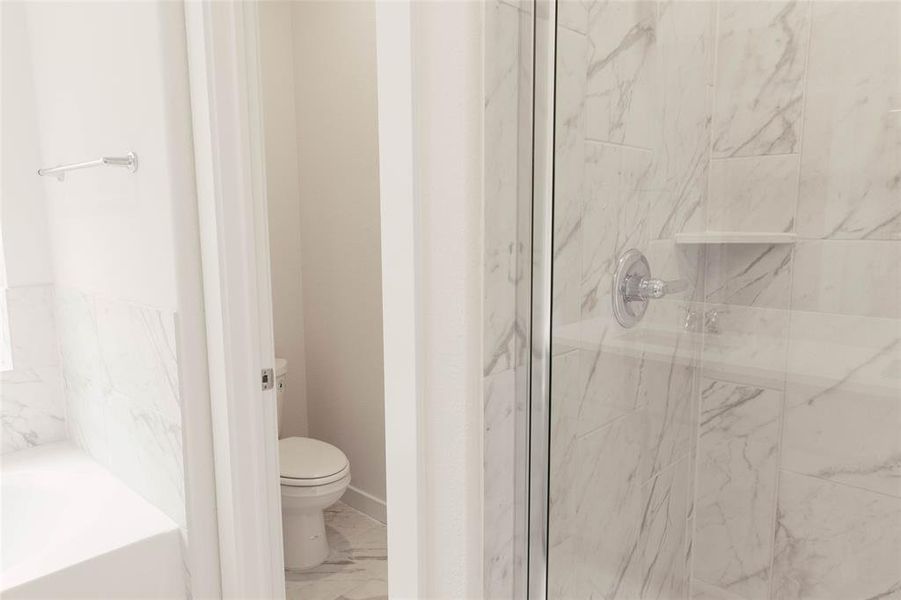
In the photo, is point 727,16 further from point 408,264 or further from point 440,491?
point 440,491

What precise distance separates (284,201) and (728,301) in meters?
2.17

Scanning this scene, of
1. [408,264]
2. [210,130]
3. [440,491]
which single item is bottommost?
[440,491]

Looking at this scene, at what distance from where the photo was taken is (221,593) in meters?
1.66

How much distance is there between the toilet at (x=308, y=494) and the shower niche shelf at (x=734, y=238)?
1.63m

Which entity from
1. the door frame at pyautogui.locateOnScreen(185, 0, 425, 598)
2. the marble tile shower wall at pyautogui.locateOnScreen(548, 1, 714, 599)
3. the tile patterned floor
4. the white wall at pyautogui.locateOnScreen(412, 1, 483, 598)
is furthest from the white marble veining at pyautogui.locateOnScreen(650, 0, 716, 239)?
the tile patterned floor

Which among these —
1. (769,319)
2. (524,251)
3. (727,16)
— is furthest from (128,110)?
(769,319)

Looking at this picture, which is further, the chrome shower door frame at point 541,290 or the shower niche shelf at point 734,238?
the shower niche shelf at point 734,238

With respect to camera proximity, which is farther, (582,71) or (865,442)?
(865,442)

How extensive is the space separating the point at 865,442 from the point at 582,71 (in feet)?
2.62

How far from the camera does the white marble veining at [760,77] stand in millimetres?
1138

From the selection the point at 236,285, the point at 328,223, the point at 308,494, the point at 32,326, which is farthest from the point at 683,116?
the point at 32,326

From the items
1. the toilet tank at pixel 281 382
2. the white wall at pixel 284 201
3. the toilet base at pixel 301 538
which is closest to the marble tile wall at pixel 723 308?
the toilet base at pixel 301 538

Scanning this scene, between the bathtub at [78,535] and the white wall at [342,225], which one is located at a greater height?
the white wall at [342,225]

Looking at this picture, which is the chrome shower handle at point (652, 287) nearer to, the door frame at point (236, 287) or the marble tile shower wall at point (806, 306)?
the marble tile shower wall at point (806, 306)
